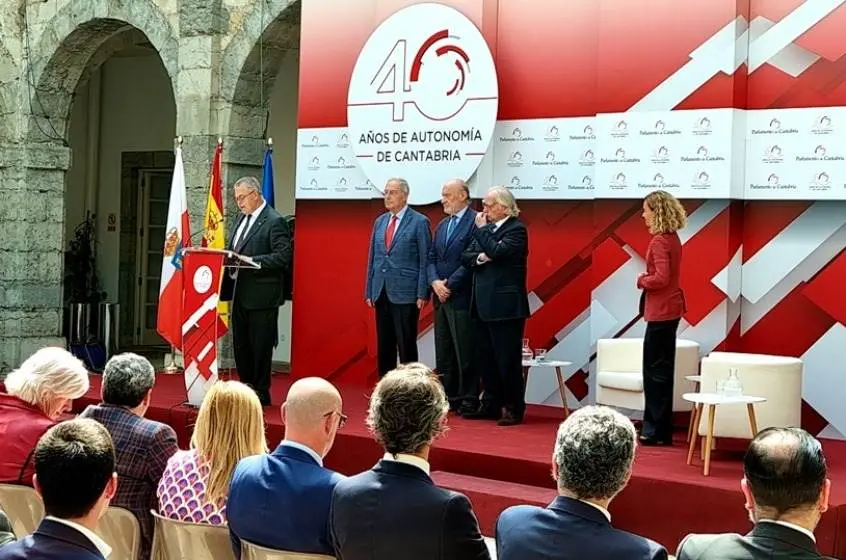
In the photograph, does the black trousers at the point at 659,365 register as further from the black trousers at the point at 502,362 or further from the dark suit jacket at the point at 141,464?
the dark suit jacket at the point at 141,464

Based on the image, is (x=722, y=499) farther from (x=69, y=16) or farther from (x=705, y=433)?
(x=69, y=16)

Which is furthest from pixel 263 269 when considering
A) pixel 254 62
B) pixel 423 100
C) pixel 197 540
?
pixel 197 540

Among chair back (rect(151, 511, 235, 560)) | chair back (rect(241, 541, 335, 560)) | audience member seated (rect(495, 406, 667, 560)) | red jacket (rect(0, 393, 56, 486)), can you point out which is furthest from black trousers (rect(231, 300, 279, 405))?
audience member seated (rect(495, 406, 667, 560))

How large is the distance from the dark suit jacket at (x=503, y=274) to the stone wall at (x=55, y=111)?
11.3 feet

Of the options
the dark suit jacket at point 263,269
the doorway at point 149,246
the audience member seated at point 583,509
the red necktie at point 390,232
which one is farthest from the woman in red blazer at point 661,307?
the doorway at point 149,246

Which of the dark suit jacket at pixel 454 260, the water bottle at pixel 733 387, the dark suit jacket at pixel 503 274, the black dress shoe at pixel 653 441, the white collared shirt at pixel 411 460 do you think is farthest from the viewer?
the dark suit jacket at pixel 454 260

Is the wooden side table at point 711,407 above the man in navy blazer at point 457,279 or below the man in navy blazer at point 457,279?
below

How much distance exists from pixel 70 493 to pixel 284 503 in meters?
0.92

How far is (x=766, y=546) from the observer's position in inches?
94.7

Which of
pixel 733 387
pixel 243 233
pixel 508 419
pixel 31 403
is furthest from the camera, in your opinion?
pixel 243 233

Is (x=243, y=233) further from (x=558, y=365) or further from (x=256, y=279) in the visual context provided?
(x=558, y=365)

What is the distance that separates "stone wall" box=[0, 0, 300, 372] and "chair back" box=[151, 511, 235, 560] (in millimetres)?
6341

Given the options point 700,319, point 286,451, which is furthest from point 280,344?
point 286,451

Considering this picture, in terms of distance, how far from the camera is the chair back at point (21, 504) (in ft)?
12.3
